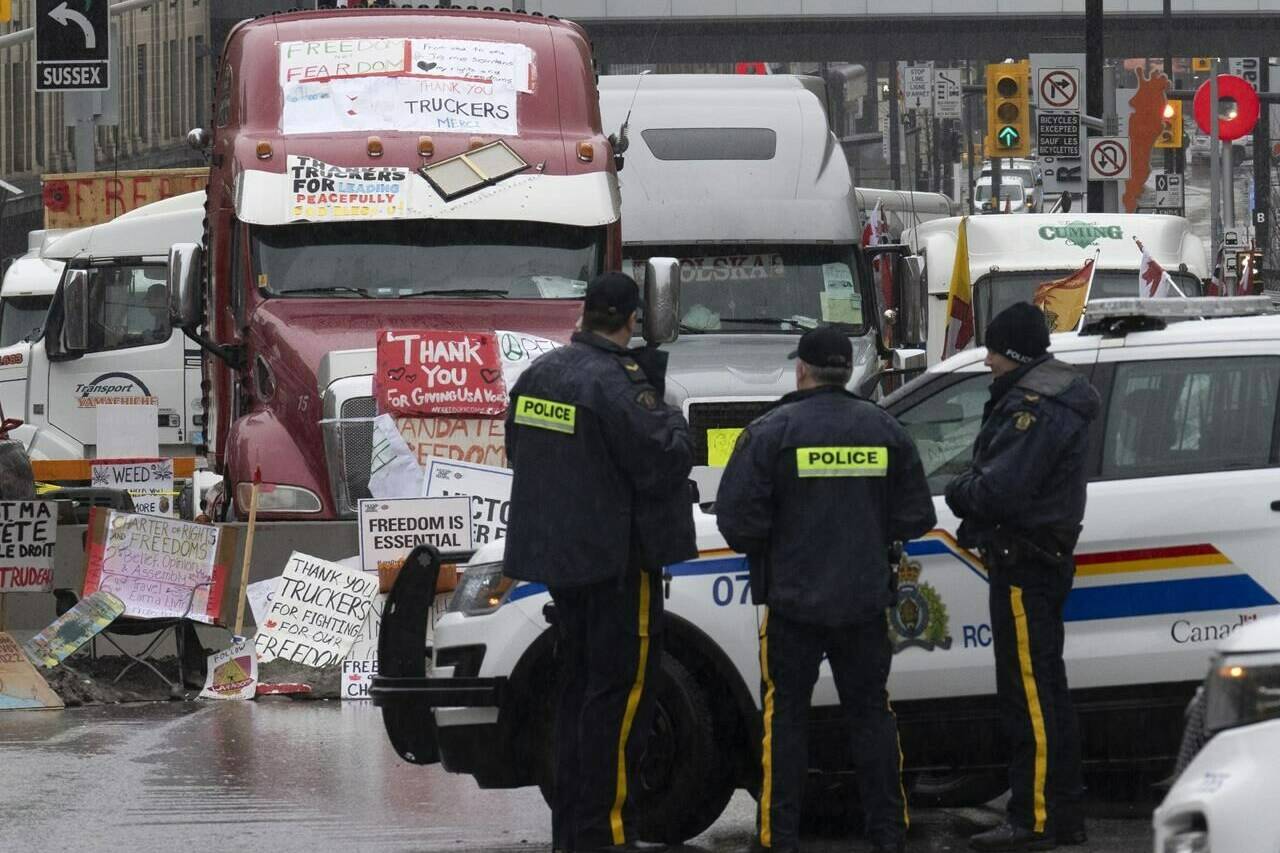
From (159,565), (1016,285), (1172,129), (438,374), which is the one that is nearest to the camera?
(159,565)

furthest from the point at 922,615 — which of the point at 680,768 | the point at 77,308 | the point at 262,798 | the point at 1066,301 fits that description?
the point at 77,308

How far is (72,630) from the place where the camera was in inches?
494

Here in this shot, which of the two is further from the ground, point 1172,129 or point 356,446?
point 1172,129

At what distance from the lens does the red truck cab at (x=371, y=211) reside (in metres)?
13.6

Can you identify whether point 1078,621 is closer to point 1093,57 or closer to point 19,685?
point 19,685

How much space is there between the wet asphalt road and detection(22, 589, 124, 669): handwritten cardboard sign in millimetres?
624

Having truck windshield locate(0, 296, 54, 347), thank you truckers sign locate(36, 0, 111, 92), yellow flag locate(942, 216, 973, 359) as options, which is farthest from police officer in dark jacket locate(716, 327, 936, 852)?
truck windshield locate(0, 296, 54, 347)

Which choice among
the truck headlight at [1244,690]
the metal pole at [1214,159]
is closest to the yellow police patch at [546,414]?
the truck headlight at [1244,690]

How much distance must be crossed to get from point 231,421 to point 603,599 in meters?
7.78

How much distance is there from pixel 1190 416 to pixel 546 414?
2221mm

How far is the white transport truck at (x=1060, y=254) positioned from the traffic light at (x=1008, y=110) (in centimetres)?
650

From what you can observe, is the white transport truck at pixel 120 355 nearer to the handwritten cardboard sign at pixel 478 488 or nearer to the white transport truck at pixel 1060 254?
the white transport truck at pixel 1060 254

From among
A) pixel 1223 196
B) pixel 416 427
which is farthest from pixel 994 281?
pixel 1223 196

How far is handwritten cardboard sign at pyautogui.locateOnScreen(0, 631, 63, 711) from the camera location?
1220 centimetres
